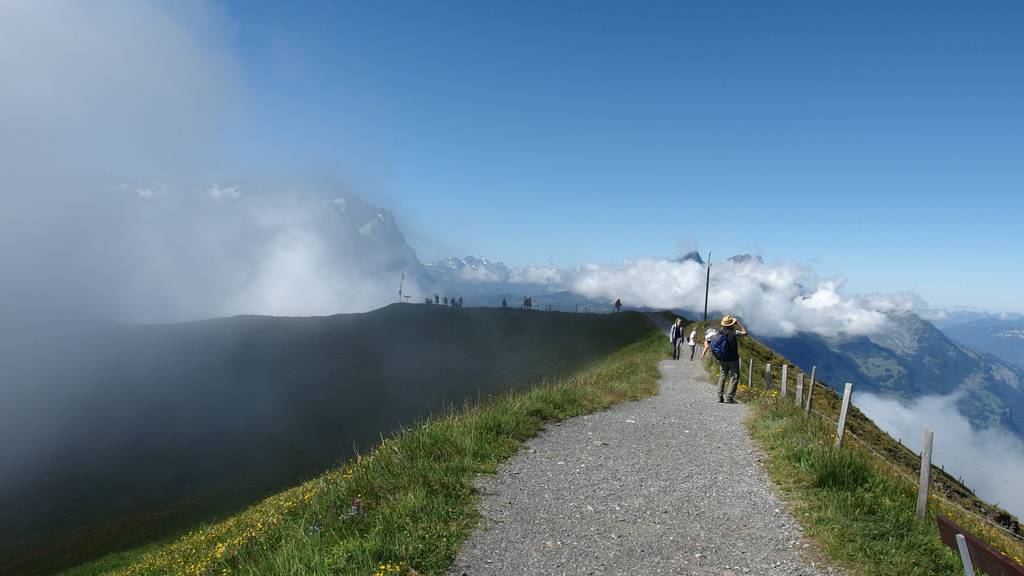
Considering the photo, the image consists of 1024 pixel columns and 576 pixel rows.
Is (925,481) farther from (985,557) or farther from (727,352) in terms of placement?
(727,352)

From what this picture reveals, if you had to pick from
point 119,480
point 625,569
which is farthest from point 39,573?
point 625,569

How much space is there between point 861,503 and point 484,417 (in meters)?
7.87

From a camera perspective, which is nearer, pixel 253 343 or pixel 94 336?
pixel 253 343

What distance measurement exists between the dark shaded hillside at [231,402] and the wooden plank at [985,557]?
4783 centimetres

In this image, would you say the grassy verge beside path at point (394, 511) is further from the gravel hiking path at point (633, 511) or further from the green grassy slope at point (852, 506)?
the green grassy slope at point (852, 506)

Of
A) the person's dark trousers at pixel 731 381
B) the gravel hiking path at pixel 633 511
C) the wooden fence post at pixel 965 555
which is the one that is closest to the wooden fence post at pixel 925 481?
the gravel hiking path at pixel 633 511

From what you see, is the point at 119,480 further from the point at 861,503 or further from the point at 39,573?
the point at 861,503

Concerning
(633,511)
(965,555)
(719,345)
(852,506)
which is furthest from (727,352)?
(965,555)

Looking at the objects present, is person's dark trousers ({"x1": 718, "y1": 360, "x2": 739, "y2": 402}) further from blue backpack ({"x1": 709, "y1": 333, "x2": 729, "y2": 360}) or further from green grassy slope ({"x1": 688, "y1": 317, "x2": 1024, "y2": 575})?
green grassy slope ({"x1": 688, "y1": 317, "x2": 1024, "y2": 575})

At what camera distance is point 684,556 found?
7.67 metres

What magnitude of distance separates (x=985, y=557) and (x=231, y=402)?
9875 cm

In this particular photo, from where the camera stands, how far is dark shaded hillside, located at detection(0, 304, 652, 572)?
5678 centimetres

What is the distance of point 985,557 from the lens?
180 inches

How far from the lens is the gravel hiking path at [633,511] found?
24.5ft
